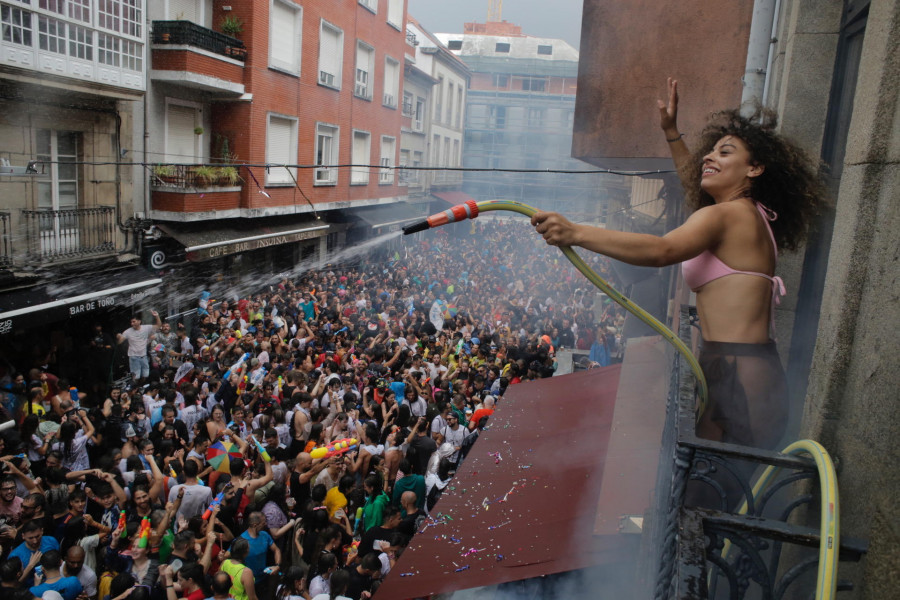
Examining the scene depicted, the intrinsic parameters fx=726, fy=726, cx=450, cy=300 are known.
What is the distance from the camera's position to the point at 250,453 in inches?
279

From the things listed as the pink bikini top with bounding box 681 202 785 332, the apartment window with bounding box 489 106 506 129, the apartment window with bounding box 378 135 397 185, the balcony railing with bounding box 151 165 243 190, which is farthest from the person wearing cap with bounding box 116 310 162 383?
the apartment window with bounding box 489 106 506 129

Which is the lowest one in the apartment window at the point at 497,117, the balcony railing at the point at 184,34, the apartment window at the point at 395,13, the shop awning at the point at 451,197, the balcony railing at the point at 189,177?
the shop awning at the point at 451,197

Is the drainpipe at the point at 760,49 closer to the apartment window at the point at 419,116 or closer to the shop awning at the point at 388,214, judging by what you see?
the shop awning at the point at 388,214

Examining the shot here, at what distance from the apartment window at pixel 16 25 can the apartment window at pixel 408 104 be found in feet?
64.1

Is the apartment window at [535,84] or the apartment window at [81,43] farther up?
the apartment window at [535,84]

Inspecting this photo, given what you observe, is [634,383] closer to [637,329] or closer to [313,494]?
[313,494]

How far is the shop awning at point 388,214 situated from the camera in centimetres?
2397

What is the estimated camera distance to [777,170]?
2.49 m

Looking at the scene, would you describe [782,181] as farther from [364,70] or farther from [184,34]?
[364,70]

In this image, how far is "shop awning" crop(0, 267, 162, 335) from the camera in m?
9.83

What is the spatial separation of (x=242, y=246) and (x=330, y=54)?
7.07 meters

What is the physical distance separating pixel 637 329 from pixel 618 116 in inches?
265

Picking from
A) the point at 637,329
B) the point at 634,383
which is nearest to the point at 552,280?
the point at 637,329

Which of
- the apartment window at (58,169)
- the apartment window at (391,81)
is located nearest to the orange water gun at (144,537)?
the apartment window at (58,169)
